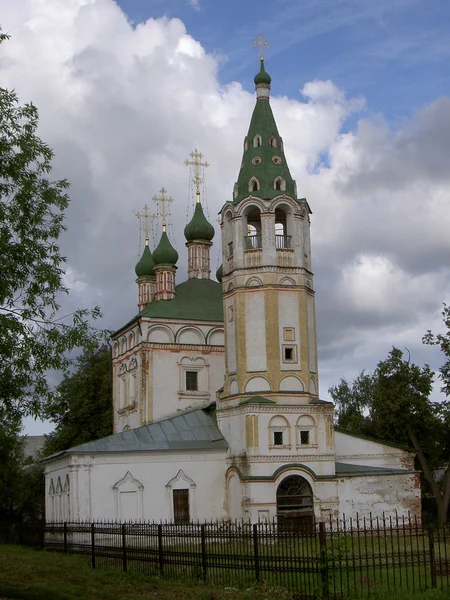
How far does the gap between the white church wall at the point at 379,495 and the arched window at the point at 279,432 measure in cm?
253

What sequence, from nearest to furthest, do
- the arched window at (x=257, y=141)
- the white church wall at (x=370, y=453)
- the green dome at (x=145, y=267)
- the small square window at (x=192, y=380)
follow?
the white church wall at (x=370, y=453) → the arched window at (x=257, y=141) → the small square window at (x=192, y=380) → the green dome at (x=145, y=267)

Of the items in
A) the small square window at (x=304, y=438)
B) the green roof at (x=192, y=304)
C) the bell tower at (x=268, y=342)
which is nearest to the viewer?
the bell tower at (x=268, y=342)

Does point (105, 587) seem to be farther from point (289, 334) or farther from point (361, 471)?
point (361, 471)

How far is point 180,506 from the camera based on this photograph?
100ft

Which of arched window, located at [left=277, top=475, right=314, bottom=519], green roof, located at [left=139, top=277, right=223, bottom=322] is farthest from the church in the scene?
green roof, located at [left=139, top=277, right=223, bottom=322]

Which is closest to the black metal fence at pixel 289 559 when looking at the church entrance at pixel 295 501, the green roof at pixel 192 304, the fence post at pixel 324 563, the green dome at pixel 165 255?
the fence post at pixel 324 563

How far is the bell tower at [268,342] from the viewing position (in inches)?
1168

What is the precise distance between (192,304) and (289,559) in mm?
25099

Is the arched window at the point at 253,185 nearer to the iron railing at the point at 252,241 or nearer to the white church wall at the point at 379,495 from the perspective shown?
the iron railing at the point at 252,241

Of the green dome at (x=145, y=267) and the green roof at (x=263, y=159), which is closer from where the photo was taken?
the green roof at (x=263, y=159)

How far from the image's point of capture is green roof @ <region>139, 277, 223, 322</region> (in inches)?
1519

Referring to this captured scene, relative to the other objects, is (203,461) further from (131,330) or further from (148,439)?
(131,330)

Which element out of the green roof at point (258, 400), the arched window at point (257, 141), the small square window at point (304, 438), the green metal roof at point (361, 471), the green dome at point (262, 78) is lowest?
the green metal roof at point (361, 471)

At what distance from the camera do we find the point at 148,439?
31438mm
